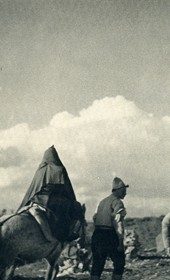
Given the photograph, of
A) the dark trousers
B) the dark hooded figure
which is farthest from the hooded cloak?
the dark trousers

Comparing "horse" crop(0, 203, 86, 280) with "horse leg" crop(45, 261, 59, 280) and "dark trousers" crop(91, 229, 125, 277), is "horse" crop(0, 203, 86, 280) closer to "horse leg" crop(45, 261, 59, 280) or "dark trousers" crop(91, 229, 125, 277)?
"horse leg" crop(45, 261, 59, 280)

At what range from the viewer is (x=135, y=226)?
19906 millimetres

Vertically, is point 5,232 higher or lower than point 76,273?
higher

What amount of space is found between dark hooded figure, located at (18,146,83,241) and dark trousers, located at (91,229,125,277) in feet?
2.09

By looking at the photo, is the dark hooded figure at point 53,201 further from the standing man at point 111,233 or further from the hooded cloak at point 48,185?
the standing man at point 111,233

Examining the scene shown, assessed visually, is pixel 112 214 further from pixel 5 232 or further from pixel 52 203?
pixel 5 232

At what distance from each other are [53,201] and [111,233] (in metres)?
1.21

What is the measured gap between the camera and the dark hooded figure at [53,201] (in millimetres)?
8000

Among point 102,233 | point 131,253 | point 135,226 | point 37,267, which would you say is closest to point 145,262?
point 131,253

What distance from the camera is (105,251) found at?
778 centimetres

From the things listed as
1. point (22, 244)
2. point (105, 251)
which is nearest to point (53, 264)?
point (22, 244)

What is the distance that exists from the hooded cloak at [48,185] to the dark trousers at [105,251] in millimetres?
940

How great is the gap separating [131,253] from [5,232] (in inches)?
230

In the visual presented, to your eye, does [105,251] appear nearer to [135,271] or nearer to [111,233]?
[111,233]
